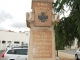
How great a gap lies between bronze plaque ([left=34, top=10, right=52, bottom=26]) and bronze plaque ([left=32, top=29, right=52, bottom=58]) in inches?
19.5

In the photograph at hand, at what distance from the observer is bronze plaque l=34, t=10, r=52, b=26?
9.30m

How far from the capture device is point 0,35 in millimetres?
51156

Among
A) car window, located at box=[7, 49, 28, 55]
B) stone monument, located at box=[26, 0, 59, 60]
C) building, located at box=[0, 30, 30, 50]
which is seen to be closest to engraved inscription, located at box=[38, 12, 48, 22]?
stone monument, located at box=[26, 0, 59, 60]

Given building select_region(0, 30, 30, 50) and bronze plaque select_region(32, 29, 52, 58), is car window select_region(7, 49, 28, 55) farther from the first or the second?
building select_region(0, 30, 30, 50)

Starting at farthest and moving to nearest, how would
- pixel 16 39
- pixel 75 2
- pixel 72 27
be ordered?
pixel 16 39 → pixel 72 27 → pixel 75 2

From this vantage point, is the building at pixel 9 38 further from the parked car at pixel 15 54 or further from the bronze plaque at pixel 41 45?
the bronze plaque at pixel 41 45

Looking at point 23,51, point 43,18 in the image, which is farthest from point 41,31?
point 23,51

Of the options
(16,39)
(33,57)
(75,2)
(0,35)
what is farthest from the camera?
(16,39)

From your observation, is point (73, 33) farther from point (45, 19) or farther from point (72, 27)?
point (45, 19)

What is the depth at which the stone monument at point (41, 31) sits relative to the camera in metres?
9.05

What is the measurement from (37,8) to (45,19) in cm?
67

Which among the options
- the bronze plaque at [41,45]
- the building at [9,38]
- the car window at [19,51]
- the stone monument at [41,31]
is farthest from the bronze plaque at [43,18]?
the building at [9,38]

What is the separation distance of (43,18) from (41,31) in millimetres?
643

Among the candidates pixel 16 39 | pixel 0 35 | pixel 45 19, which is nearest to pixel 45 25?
pixel 45 19
